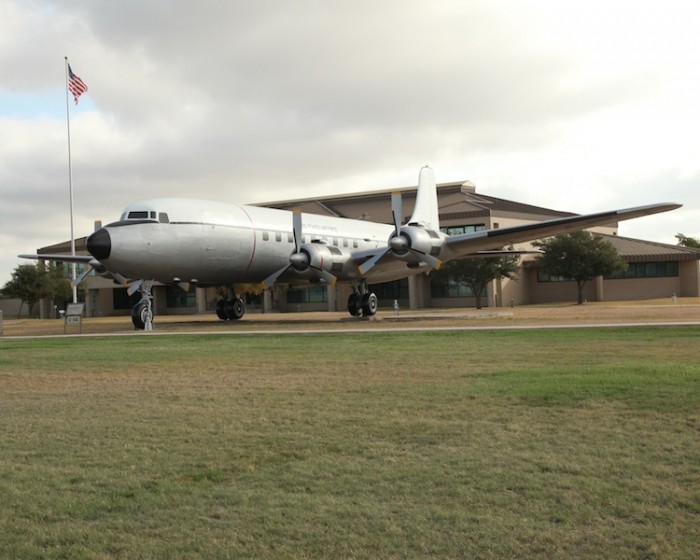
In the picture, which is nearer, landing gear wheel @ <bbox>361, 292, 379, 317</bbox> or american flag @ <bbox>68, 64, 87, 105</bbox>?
landing gear wheel @ <bbox>361, 292, 379, 317</bbox>

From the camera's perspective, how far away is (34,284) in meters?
67.2

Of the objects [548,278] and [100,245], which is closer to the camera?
[100,245]

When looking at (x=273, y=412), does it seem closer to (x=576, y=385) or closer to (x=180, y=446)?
(x=180, y=446)

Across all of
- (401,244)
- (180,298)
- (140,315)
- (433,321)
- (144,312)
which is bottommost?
(433,321)

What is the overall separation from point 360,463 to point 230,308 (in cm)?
3198

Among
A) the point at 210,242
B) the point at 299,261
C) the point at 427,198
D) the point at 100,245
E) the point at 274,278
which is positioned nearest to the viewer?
the point at 100,245

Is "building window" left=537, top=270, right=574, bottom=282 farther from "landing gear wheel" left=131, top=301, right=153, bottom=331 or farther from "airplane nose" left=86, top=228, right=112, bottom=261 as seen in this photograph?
"airplane nose" left=86, top=228, right=112, bottom=261

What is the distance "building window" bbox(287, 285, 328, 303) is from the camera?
67188mm

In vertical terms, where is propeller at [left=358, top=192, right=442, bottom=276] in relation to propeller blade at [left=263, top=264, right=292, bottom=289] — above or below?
above

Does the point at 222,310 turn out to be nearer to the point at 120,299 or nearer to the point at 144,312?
the point at 144,312

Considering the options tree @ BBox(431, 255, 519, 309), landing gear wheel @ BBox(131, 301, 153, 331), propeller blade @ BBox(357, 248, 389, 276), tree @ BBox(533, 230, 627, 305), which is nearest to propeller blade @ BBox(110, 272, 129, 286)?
landing gear wheel @ BBox(131, 301, 153, 331)

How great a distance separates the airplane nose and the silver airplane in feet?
0.12

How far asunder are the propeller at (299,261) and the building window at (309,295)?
33.0 meters

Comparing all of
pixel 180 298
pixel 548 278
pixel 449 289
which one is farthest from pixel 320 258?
pixel 180 298
